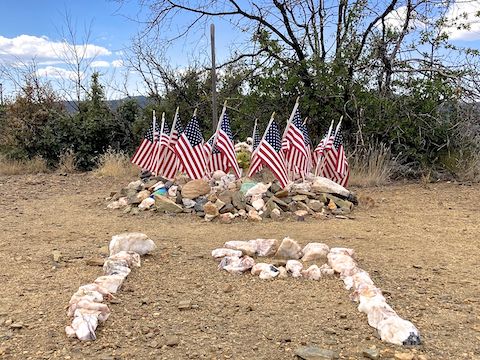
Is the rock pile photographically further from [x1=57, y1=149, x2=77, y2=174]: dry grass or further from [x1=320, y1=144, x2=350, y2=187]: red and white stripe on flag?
[x1=57, y1=149, x2=77, y2=174]: dry grass

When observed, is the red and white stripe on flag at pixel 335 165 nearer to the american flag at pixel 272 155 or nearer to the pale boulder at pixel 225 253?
the american flag at pixel 272 155

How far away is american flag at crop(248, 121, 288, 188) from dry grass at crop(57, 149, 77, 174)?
797 centimetres

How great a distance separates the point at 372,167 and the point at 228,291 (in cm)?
688

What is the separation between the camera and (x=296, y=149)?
777 centimetres

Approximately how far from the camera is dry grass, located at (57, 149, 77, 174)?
14.0 meters

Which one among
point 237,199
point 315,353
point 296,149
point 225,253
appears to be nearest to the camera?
point 315,353

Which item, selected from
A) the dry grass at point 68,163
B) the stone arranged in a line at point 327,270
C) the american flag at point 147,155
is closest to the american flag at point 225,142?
the american flag at point 147,155

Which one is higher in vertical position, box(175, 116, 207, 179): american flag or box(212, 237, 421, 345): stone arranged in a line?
box(175, 116, 207, 179): american flag

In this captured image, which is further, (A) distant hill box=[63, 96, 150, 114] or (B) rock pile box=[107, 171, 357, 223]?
(A) distant hill box=[63, 96, 150, 114]

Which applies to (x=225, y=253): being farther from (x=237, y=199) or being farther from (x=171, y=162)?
(x=171, y=162)

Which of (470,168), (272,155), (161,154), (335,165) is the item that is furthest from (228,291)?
(470,168)

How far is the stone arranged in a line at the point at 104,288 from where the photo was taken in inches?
130

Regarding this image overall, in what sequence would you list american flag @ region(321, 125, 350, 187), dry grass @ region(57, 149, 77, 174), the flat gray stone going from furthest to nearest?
dry grass @ region(57, 149, 77, 174)
american flag @ region(321, 125, 350, 187)
the flat gray stone

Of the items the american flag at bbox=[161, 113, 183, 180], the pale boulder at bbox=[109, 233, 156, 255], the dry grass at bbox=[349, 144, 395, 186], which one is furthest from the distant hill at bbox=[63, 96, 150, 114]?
the pale boulder at bbox=[109, 233, 156, 255]
